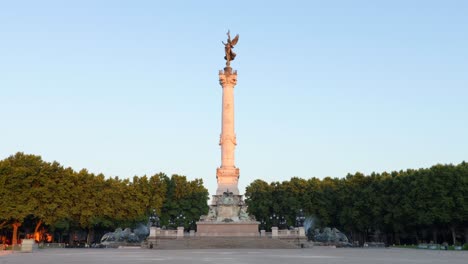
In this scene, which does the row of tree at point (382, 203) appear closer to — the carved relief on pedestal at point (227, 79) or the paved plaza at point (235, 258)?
the paved plaza at point (235, 258)

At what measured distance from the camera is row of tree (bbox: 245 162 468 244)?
220 feet

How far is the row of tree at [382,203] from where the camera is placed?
66.9m

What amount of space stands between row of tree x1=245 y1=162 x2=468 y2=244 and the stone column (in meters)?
22.1

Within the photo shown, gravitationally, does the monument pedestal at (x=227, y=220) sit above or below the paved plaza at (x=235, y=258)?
above

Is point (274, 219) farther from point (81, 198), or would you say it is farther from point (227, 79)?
point (81, 198)

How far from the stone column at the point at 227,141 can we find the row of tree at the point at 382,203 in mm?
22112

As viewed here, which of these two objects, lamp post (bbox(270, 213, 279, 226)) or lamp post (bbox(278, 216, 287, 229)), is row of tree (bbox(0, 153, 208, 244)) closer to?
lamp post (bbox(270, 213, 279, 226))

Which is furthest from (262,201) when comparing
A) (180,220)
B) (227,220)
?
(227,220)

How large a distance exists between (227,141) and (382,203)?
2535 centimetres

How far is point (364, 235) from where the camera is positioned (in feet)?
303

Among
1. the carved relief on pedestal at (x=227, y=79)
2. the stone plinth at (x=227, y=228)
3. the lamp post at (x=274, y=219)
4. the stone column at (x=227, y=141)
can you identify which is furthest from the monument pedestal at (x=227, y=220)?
the lamp post at (x=274, y=219)

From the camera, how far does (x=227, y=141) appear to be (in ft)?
242

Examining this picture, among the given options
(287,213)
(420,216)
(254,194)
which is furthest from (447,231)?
(254,194)

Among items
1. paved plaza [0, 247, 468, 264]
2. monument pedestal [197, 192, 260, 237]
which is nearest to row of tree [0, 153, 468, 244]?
monument pedestal [197, 192, 260, 237]
